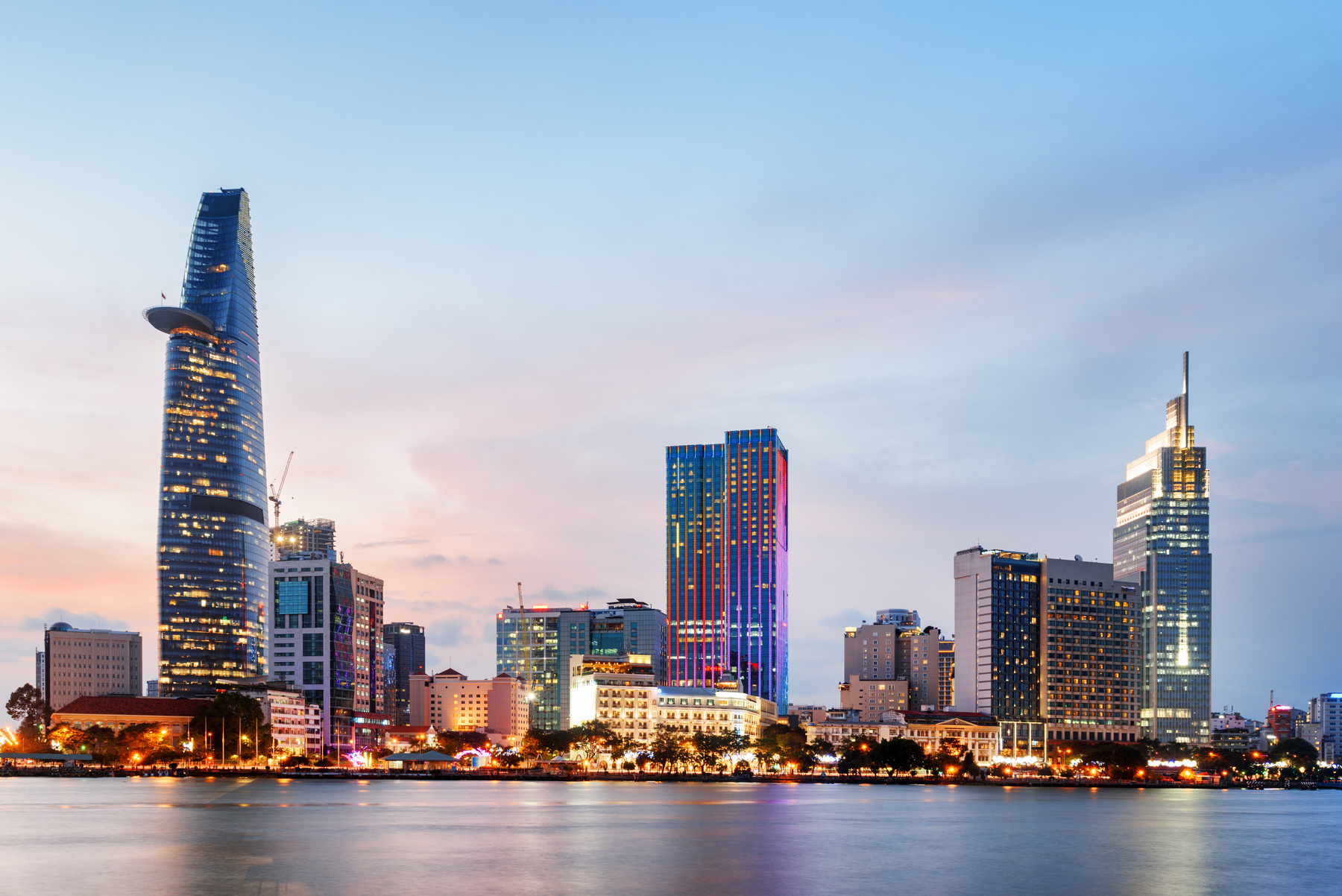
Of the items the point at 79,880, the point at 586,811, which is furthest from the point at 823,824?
the point at 79,880

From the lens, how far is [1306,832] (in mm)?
142875

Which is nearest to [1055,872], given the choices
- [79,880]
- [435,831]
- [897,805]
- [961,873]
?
[961,873]

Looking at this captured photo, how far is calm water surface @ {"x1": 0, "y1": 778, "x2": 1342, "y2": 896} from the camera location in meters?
83.8

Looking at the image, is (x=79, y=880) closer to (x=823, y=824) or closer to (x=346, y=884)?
(x=346, y=884)

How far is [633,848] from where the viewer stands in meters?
104

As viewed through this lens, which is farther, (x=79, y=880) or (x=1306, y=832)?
(x=1306, y=832)

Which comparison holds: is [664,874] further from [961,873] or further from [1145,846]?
[1145,846]

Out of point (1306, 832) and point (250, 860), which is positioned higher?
point (250, 860)

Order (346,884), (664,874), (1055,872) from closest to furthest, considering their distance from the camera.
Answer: (346,884), (664,874), (1055,872)

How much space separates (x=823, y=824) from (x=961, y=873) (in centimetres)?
4067

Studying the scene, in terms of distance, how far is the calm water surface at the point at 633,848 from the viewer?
8375cm

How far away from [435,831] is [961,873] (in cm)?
4873

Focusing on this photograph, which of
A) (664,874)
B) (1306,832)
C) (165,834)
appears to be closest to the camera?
(664,874)

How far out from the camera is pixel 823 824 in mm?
132125
